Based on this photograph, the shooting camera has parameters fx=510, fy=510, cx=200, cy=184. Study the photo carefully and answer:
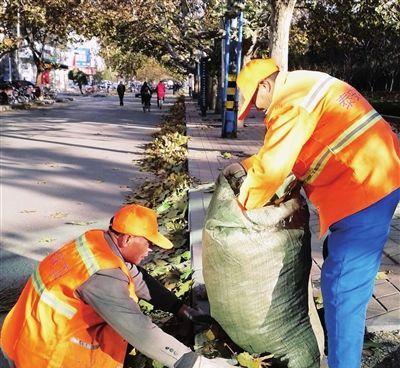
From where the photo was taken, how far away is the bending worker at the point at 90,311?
2068mm

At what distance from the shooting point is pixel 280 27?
984cm

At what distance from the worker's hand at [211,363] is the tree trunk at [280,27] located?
814 centimetres

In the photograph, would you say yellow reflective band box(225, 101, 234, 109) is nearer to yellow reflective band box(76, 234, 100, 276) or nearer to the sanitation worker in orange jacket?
the sanitation worker in orange jacket

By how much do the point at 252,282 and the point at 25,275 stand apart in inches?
98.7

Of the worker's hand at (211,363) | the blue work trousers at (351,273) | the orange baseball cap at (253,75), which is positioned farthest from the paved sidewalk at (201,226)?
the orange baseball cap at (253,75)

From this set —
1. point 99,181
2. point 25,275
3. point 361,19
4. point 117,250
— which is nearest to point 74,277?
point 117,250

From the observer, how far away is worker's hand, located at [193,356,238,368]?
2143mm

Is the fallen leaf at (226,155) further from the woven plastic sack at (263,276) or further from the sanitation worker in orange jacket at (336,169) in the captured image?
the sanitation worker in orange jacket at (336,169)

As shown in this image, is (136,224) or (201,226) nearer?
(136,224)

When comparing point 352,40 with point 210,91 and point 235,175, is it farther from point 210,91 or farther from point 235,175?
point 235,175

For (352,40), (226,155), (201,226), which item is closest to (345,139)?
(201,226)

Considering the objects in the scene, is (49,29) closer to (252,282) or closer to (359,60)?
(359,60)

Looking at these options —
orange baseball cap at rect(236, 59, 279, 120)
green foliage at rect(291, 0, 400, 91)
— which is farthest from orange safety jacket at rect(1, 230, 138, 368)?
green foliage at rect(291, 0, 400, 91)

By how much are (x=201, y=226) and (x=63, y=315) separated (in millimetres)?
2805
